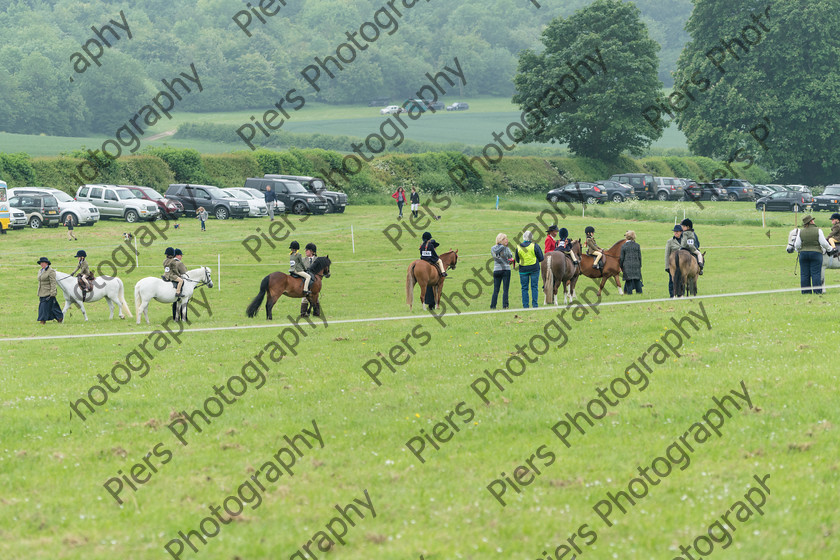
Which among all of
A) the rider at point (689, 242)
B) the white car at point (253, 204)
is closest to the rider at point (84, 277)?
the rider at point (689, 242)

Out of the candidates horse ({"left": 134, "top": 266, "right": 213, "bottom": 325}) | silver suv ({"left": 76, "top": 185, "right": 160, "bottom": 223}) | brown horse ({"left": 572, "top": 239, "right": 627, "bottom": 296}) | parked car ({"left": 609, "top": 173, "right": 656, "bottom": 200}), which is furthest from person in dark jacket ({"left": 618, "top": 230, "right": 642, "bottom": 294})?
parked car ({"left": 609, "top": 173, "right": 656, "bottom": 200})

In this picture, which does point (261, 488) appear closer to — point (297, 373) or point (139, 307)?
point (297, 373)

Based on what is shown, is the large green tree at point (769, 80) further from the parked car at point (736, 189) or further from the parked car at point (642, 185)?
the parked car at point (642, 185)

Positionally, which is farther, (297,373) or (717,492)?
(297,373)

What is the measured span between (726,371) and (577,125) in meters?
63.9

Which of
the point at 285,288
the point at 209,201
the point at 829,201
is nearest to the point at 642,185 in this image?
the point at 829,201

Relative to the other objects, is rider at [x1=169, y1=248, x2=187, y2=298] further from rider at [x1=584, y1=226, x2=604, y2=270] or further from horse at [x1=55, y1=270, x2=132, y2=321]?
rider at [x1=584, y1=226, x2=604, y2=270]

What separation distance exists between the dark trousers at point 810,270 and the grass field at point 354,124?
279 ft

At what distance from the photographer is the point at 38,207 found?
43906mm

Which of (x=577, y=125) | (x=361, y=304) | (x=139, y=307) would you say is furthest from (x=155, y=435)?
(x=577, y=125)

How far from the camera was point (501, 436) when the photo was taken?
1117 centimetres

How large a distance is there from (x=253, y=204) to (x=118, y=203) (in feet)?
22.5

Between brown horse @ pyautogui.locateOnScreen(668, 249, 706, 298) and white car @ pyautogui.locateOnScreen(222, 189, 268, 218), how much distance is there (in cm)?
3009

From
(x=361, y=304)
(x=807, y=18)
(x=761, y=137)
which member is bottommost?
(x=361, y=304)
